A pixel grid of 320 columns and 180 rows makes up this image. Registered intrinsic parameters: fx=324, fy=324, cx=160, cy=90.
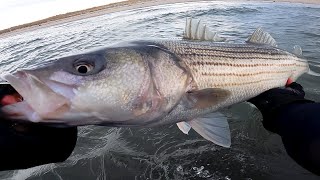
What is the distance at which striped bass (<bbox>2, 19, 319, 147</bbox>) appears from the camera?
2240 mm

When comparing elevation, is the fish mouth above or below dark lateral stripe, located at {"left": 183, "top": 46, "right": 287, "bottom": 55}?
above

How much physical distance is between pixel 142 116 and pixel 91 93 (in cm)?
49

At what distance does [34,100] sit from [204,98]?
1.50 metres

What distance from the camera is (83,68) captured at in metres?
2.49

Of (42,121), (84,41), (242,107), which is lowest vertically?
(84,41)

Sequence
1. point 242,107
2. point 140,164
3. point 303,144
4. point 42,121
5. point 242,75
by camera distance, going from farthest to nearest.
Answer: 1. point 242,107
2. point 140,164
3. point 242,75
4. point 303,144
5. point 42,121

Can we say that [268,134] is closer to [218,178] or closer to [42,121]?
[218,178]

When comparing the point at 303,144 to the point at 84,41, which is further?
the point at 84,41

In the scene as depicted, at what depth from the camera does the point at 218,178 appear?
445 cm

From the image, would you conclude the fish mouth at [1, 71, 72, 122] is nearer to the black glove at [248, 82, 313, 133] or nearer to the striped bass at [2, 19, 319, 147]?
the striped bass at [2, 19, 319, 147]

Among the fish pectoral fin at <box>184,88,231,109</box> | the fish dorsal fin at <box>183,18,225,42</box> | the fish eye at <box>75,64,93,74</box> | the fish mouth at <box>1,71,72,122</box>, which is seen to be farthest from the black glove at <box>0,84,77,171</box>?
the fish dorsal fin at <box>183,18,225,42</box>

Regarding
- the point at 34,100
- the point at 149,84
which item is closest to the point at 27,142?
the point at 34,100

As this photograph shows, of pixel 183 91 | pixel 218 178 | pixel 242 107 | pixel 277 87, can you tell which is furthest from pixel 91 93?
pixel 242 107

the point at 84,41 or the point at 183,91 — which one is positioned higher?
the point at 183,91
